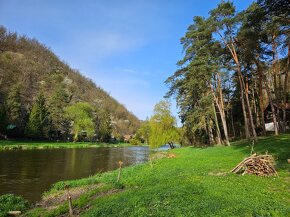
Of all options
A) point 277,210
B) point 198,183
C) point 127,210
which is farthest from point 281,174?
point 127,210

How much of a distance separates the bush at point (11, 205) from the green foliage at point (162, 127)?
4062cm

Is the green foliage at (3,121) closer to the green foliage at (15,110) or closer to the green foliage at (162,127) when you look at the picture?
the green foliage at (15,110)

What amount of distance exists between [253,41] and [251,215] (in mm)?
26406

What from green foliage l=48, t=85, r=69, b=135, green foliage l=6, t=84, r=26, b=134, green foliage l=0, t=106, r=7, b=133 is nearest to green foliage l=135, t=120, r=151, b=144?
green foliage l=48, t=85, r=69, b=135

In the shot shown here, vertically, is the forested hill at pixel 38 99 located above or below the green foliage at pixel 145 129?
above

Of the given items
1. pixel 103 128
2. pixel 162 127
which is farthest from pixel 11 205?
pixel 103 128

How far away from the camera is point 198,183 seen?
551 inches

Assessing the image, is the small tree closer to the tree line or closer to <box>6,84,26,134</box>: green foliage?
<box>6,84,26,134</box>: green foliage

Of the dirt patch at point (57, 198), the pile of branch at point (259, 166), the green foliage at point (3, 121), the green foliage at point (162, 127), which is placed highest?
the green foliage at point (3, 121)

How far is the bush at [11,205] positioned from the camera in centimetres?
1525

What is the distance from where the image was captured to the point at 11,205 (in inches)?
619

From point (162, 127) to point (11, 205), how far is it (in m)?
42.5

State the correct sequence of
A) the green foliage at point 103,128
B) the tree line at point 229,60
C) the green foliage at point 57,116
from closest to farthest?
the tree line at point 229,60 → the green foliage at point 57,116 → the green foliage at point 103,128

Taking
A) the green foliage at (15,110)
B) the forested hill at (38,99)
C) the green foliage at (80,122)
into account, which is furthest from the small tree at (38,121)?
the green foliage at (80,122)
